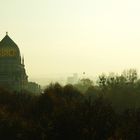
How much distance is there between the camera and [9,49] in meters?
98.4

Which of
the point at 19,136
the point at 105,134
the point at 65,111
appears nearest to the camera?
the point at 105,134

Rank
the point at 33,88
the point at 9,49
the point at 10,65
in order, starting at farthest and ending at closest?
the point at 33,88
the point at 10,65
the point at 9,49

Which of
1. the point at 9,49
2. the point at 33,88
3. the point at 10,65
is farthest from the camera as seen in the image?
the point at 33,88

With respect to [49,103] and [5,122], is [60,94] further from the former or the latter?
[5,122]

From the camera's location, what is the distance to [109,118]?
38.1 meters

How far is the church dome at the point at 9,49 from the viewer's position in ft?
322

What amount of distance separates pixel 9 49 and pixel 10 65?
269 centimetres

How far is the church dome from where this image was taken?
98188mm

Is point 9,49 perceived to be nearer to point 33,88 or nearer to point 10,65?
point 10,65

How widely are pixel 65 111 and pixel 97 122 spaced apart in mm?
5041

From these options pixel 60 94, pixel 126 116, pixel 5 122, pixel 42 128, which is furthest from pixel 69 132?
pixel 60 94

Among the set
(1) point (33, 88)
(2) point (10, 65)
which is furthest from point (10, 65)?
(1) point (33, 88)

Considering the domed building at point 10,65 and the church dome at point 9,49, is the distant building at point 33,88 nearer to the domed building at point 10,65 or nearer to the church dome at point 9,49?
the domed building at point 10,65

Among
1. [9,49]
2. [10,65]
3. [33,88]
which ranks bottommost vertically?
[33,88]
